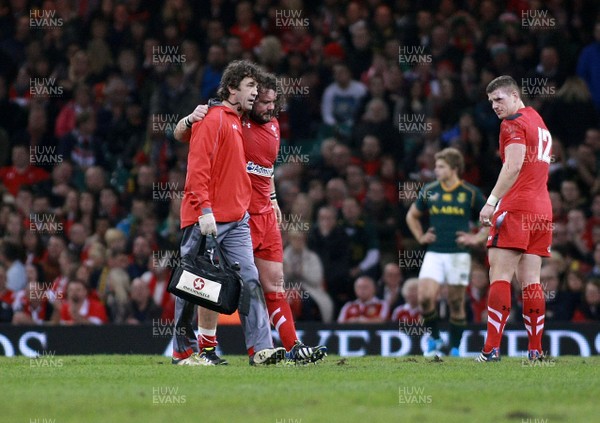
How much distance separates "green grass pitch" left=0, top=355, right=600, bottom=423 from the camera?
7.13 m

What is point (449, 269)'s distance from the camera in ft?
44.7

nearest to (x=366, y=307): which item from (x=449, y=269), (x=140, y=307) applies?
(x=449, y=269)

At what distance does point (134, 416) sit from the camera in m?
7.14

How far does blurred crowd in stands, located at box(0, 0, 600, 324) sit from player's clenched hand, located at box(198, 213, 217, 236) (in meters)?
6.64

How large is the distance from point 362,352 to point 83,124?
719 cm

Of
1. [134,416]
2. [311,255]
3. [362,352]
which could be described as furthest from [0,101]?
[134,416]

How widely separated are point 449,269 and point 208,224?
5034mm

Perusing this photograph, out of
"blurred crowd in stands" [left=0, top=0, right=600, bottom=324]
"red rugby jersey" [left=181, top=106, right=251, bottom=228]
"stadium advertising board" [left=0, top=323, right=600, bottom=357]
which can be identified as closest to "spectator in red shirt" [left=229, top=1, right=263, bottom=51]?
"blurred crowd in stands" [left=0, top=0, right=600, bottom=324]

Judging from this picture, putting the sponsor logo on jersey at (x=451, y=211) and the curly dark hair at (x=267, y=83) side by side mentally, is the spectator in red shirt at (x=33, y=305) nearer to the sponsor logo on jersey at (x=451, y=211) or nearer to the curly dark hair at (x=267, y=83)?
the sponsor logo on jersey at (x=451, y=211)

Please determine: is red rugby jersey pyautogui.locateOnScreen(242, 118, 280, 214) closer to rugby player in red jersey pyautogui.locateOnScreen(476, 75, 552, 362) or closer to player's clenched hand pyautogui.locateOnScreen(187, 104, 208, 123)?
player's clenched hand pyautogui.locateOnScreen(187, 104, 208, 123)

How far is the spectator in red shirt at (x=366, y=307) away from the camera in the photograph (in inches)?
619

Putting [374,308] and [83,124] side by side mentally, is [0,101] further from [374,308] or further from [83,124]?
[374,308]

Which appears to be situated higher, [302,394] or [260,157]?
[260,157]

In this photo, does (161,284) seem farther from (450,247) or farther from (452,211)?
(452,211)
